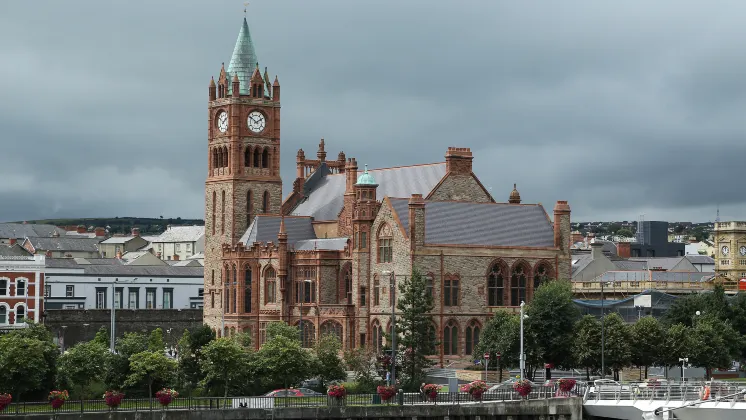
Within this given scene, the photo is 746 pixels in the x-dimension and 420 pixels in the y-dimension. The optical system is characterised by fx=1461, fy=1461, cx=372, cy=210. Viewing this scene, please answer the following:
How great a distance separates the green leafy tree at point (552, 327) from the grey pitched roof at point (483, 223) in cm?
1402

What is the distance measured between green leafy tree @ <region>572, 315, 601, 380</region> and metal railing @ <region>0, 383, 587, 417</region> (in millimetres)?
17385

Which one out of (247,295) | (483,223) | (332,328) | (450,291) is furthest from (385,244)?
(247,295)

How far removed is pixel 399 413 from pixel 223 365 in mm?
16233

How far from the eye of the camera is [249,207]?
502 ft

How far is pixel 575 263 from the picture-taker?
586 feet

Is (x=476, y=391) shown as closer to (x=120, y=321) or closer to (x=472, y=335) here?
(x=472, y=335)

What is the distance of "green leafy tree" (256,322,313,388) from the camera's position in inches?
3959

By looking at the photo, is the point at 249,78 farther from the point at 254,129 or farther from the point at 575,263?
the point at 575,263

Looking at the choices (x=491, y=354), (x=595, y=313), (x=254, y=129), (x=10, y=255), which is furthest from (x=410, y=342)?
(x=10, y=255)

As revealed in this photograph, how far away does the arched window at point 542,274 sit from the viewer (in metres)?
131

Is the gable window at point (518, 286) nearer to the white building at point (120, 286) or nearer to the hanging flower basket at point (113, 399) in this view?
the hanging flower basket at point (113, 399)

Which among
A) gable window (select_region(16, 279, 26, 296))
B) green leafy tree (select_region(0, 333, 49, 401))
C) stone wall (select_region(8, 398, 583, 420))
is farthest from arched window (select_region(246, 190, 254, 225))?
stone wall (select_region(8, 398, 583, 420))

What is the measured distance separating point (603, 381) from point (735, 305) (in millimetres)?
41727

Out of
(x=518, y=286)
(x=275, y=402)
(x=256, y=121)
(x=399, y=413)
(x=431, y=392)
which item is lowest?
(x=399, y=413)
